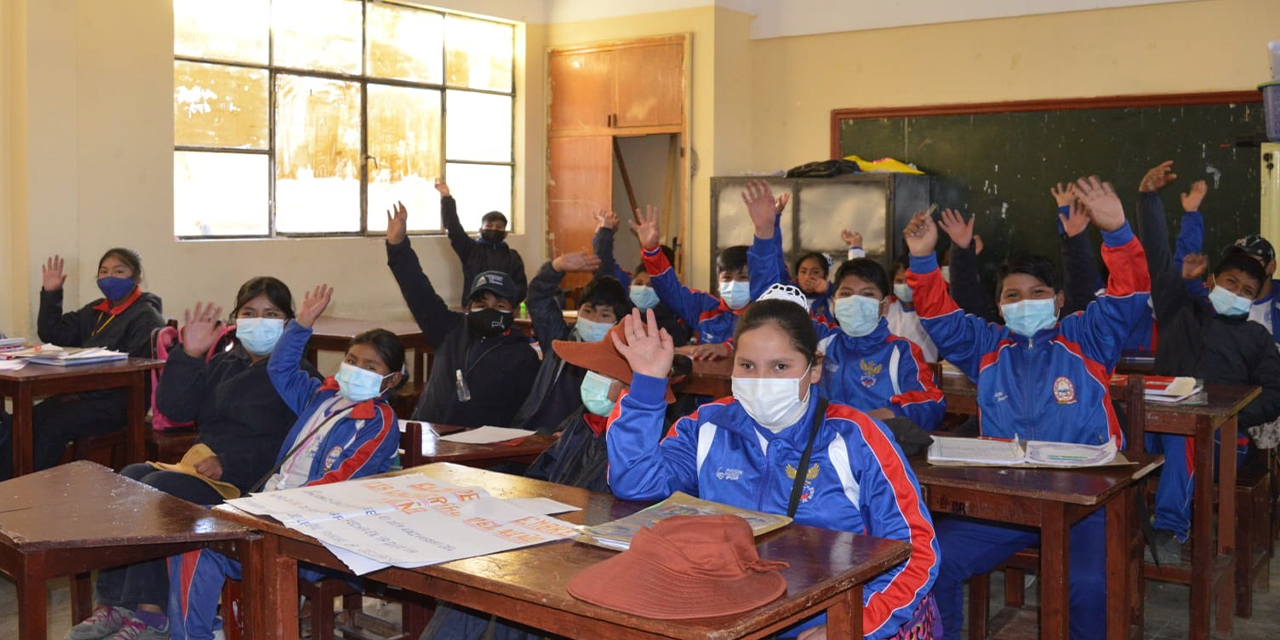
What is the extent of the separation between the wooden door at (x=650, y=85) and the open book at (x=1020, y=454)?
682cm

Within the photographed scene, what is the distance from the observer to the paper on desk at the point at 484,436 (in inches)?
150

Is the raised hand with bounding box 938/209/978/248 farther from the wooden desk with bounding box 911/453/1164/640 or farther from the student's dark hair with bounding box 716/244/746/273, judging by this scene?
the wooden desk with bounding box 911/453/1164/640

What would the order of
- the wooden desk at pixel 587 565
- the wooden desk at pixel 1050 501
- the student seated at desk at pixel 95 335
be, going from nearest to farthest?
the wooden desk at pixel 587 565
the wooden desk at pixel 1050 501
the student seated at desk at pixel 95 335

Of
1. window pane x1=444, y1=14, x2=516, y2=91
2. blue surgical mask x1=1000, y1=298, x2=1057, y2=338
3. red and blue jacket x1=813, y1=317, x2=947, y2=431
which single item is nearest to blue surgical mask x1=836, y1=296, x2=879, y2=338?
red and blue jacket x1=813, y1=317, x2=947, y2=431

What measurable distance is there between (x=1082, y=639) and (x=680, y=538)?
6.05 ft

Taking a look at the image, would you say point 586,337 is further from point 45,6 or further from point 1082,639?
point 45,6

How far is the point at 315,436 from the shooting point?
347cm

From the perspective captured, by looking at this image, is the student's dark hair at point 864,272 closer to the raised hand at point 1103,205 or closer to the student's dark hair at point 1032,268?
the student's dark hair at point 1032,268

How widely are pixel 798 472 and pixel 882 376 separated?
68.3 inches

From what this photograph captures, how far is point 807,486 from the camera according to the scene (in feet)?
7.85

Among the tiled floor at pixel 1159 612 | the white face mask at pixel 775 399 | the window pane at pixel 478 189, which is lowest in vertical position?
the tiled floor at pixel 1159 612

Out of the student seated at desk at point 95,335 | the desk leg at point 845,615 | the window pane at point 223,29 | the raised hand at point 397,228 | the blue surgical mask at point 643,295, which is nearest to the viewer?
the desk leg at point 845,615

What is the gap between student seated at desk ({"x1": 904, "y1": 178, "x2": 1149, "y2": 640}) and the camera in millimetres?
3463

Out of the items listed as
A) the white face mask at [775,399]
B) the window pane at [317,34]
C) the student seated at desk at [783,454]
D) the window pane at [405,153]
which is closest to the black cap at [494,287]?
the student seated at desk at [783,454]
